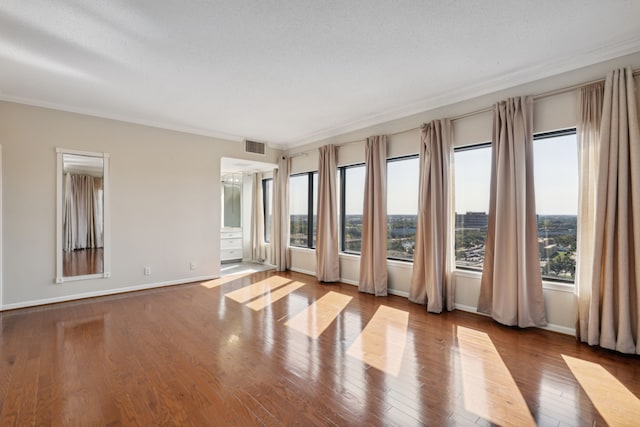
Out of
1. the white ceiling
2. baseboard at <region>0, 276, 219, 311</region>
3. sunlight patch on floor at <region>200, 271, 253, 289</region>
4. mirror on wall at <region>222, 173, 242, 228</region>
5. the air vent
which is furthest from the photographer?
mirror on wall at <region>222, 173, 242, 228</region>

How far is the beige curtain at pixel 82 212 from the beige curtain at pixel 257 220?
3.55m

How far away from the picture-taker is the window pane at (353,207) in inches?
211

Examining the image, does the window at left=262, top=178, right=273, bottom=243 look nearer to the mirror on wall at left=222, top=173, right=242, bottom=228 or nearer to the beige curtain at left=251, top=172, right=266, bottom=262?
the beige curtain at left=251, top=172, right=266, bottom=262

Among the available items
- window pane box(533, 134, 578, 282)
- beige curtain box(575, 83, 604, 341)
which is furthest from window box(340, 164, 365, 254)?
beige curtain box(575, 83, 604, 341)

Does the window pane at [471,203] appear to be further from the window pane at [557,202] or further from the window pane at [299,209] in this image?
the window pane at [299,209]

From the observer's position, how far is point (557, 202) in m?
3.28

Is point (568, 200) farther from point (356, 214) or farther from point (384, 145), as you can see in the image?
point (356, 214)

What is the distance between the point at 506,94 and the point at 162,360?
4.52 m

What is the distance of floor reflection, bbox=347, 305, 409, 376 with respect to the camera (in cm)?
257

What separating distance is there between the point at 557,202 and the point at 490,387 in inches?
86.7

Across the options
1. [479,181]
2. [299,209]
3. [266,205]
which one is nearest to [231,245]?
[266,205]

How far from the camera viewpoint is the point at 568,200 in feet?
10.5

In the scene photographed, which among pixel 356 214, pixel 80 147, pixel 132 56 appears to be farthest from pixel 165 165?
pixel 356 214

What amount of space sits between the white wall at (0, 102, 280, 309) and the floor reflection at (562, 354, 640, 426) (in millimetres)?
5364
